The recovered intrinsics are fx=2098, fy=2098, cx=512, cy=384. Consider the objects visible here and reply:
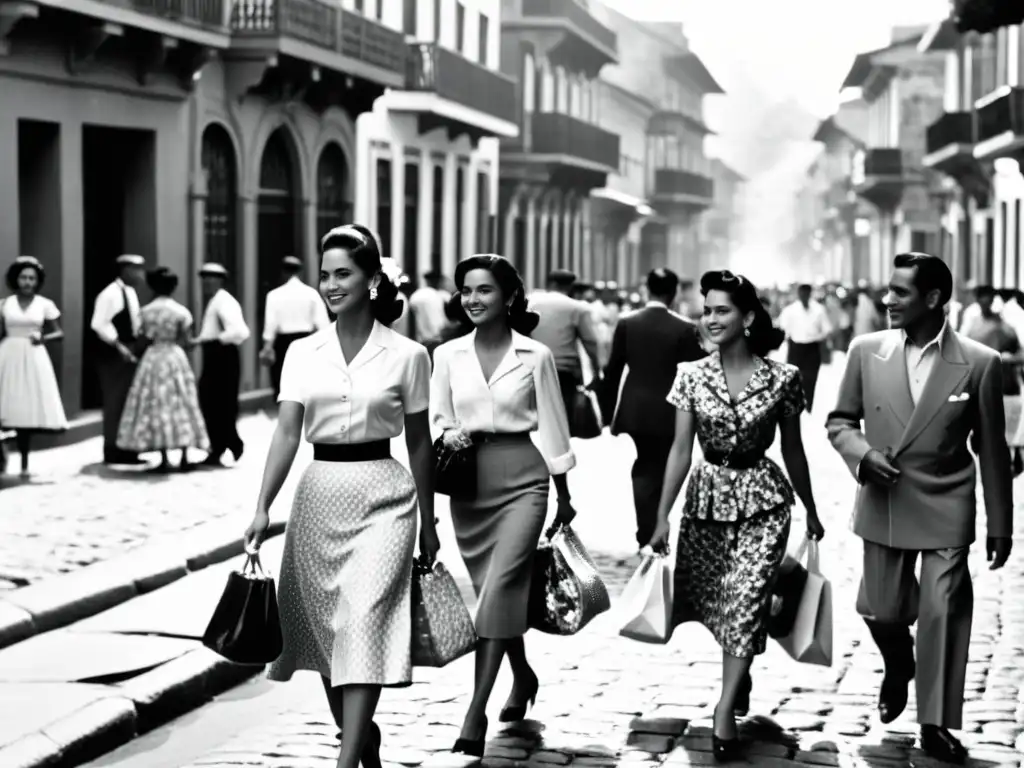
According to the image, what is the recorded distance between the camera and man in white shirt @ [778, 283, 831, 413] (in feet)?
75.4

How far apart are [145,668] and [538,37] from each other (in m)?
40.9

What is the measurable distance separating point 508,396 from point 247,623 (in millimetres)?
1585

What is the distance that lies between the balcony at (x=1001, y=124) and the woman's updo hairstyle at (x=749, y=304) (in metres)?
27.9

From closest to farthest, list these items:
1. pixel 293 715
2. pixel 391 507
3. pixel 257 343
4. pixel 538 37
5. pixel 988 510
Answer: pixel 391 507, pixel 988 510, pixel 293 715, pixel 257 343, pixel 538 37

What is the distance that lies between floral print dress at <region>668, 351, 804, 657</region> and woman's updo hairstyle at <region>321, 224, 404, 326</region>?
143cm

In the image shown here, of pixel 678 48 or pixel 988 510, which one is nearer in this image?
pixel 988 510

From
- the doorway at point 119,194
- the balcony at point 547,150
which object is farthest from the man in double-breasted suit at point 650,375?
the balcony at point 547,150

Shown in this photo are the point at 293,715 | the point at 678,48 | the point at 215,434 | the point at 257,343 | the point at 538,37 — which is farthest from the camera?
the point at 678,48

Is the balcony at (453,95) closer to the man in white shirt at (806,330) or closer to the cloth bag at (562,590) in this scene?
the man in white shirt at (806,330)

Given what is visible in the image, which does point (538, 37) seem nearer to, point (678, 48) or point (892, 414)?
point (678, 48)

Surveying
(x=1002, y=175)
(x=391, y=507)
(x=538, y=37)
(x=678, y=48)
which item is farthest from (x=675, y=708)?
(x=678, y=48)

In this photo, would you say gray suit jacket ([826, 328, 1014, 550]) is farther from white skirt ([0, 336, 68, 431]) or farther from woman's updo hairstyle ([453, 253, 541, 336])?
white skirt ([0, 336, 68, 431])

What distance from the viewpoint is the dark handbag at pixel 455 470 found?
7043 mm

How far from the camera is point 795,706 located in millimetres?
7590
